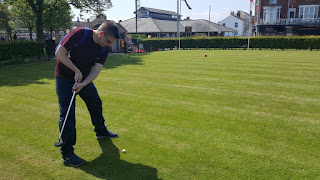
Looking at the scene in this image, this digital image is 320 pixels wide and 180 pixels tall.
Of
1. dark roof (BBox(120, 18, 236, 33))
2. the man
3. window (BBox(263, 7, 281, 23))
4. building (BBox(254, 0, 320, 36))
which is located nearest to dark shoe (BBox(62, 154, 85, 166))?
the man

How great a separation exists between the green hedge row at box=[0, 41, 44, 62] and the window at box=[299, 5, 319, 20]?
167 feet

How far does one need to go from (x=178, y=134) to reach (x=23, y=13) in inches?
1470

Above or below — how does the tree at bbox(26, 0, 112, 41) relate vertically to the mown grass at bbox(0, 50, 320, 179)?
above

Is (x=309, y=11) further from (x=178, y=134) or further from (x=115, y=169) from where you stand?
(x=115, y=169)

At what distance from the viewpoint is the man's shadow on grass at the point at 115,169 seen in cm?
374

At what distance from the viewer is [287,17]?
170ft

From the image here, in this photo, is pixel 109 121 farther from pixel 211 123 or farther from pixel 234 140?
pixel 234 140

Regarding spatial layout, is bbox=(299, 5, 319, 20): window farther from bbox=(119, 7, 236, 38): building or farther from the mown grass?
the mown grass

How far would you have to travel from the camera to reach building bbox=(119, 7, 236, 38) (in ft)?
221

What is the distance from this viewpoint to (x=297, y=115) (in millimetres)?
6344

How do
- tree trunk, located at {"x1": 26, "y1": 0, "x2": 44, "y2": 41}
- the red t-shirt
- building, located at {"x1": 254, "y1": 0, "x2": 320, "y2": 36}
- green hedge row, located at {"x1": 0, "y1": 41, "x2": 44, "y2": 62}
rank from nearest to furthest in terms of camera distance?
the red t-shirt < green hedge row, located at {"x1": 0, "y1": 41, "x2": 44, "y2": 62} < tree trunk, located at {"x1": 26, "y1": 0, "x2": 44, "y2": 41} < building, located at {"x1": 254, "y1": 0, "x2": 320, "y2": 36}

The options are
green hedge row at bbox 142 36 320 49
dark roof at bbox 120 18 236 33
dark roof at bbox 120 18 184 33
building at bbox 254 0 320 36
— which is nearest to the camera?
green hedge row at bbox 142 36 320 49

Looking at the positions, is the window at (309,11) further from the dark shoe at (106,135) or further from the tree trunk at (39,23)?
the dark shoe at (106,135)

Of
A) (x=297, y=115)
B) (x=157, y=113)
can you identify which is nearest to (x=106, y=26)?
(x=157, y=113)
